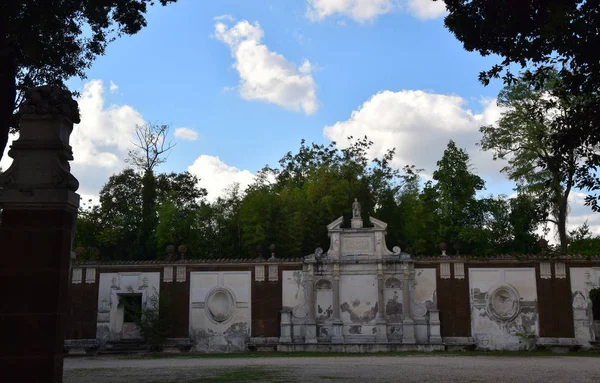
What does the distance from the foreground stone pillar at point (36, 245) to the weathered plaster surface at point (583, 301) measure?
2282 centimetres

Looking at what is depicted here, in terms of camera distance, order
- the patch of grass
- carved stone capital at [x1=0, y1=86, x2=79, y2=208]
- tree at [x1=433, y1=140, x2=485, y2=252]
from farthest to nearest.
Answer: tree at [x1=433, y1=140, x2=485, y2=252] < the patch of grass < carved stone capital at [x1=0, y1=86, x2=79, y2=208]

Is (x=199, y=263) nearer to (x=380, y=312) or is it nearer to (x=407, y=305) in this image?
(x=380, y=312)

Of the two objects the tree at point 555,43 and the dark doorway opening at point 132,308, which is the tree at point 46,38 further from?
the dark doorway opening at point 132,308

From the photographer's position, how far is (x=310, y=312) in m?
25.9

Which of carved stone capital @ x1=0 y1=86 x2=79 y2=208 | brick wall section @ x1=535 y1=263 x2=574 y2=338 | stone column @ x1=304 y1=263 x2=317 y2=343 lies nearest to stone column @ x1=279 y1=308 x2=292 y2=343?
stone column @ x1=304 y1=263 x2=317 y2=343

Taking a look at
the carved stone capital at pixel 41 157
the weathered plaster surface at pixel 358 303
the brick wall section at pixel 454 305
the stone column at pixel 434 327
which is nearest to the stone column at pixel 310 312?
the weathered plaster surface at pixel 358 303

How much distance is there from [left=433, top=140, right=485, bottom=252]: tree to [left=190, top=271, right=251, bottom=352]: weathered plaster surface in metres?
14.8

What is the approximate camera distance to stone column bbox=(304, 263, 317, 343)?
25.5 meters

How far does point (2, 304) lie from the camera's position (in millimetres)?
7133

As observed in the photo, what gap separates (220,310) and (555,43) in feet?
66.1

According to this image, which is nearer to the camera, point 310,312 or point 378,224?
point 310,312

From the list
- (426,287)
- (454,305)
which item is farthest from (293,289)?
(454,305)

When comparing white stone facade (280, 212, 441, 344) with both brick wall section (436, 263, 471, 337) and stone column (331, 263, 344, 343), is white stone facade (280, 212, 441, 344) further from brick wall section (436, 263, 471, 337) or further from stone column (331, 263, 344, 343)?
brick wall section (436, 263, 471, 337)

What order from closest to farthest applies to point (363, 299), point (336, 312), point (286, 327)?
point (286, 327)
point (336, 312)
point (363, 299)
